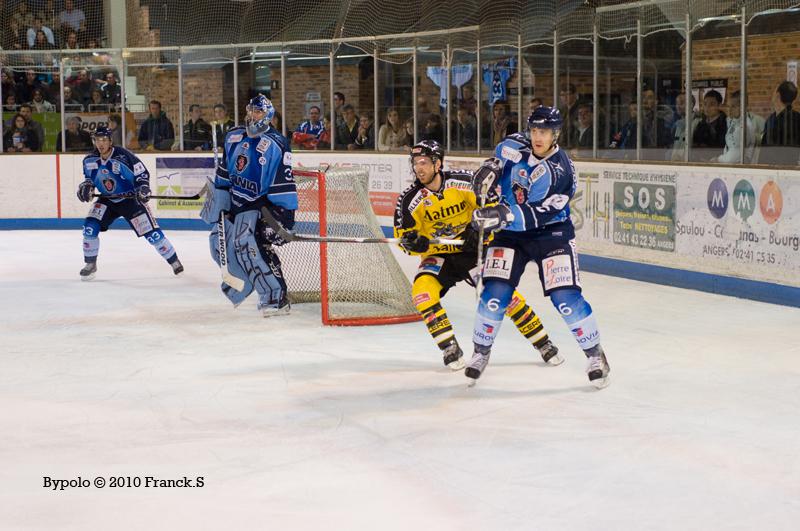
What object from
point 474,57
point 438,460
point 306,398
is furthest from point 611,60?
point 438,460

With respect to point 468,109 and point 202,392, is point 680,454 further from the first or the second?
point 468,109

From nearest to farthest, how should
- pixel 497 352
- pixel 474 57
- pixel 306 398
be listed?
pixel 306 398 < pixel 497 352 < pixel 474 57

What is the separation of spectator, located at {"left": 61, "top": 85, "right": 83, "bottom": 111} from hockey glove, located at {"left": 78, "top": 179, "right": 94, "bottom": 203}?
4.85 meters

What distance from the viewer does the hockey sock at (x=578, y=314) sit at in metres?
4.79

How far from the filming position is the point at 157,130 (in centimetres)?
1333

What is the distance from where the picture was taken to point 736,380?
16.8ft

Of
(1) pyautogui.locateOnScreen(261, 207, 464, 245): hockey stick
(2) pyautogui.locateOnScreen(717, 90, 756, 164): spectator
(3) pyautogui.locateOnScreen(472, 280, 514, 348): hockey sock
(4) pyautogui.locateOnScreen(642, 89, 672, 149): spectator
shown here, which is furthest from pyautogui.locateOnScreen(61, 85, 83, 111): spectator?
(3) pyautogui.locateOnScreen(472, 280, 514, 348): hockey sock

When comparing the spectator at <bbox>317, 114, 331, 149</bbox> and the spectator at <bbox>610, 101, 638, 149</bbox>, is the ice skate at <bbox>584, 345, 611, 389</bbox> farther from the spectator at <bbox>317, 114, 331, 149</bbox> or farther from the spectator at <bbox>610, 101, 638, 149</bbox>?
the spectator at <bbox>317, 114, 331, 149</bbox>

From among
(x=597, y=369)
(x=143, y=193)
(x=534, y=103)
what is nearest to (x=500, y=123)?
(x=534, y=103)

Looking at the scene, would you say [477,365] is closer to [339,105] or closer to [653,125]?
[653,125]

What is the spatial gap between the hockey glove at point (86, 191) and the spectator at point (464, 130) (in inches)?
153

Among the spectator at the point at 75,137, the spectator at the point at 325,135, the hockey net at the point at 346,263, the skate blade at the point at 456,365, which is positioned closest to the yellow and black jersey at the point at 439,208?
the skate blade at the point at 456,365

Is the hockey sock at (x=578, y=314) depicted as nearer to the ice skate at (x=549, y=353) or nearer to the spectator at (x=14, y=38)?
the ice skate at (x=549, y=353)

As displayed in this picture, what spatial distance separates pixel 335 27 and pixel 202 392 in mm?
8561
